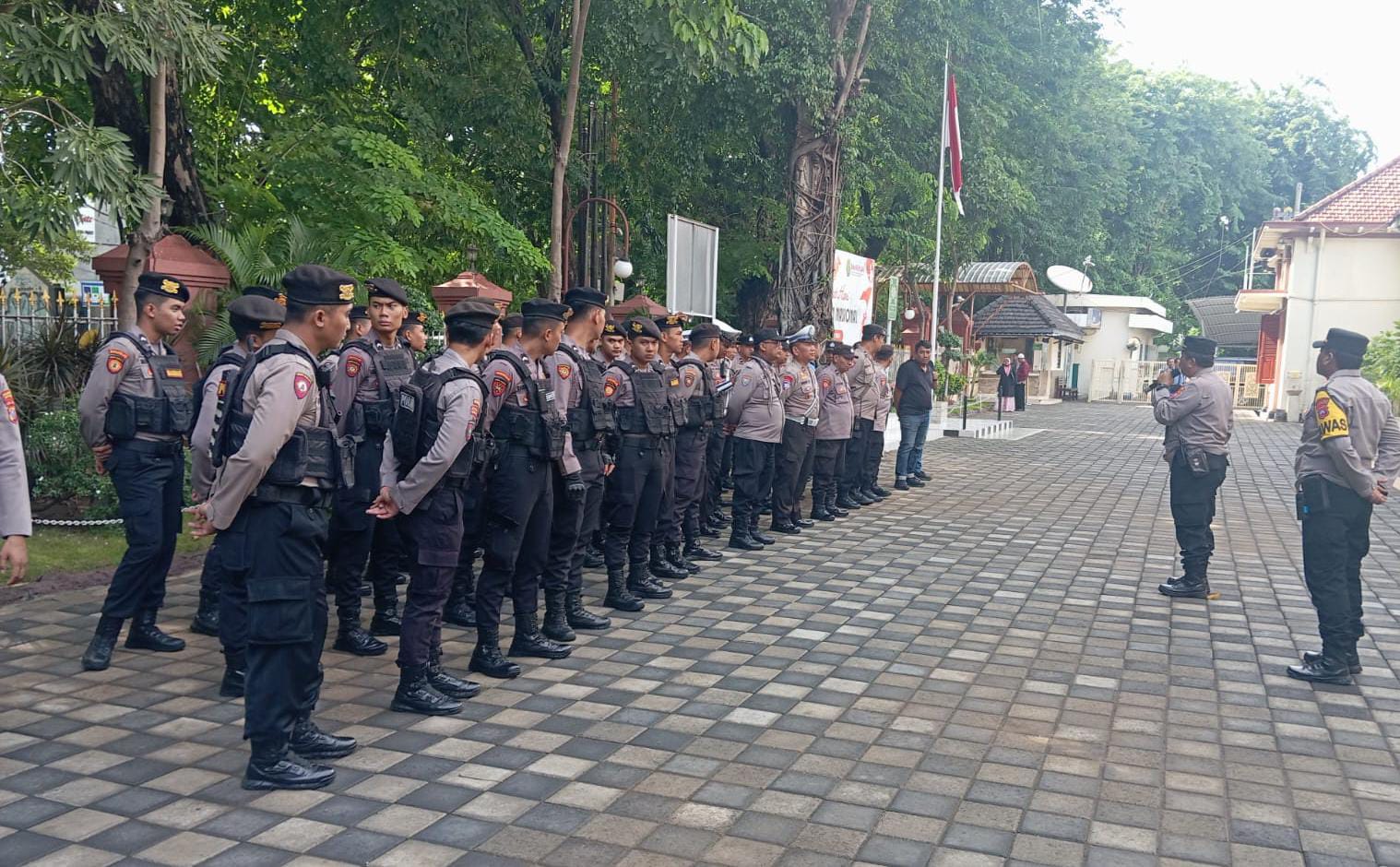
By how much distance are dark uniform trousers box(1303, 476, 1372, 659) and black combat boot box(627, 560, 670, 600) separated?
4037 mm

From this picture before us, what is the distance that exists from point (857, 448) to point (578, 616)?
21.1 feet

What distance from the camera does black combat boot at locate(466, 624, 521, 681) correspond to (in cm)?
585

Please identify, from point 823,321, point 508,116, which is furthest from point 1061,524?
point 508,116

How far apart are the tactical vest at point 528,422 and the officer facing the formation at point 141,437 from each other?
5.63 feet

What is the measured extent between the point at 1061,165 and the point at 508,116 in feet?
67.4

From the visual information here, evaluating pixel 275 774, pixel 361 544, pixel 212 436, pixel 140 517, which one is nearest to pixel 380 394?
pixel 361 544

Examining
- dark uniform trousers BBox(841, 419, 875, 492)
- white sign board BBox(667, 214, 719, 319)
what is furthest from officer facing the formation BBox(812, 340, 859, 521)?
white sign board BBox(667, 214, 719, 319)

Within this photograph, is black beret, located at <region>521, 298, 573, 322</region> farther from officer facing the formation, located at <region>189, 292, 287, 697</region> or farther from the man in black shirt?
the man in black shirt

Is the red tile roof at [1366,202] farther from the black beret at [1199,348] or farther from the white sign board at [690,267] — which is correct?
the black beret at [1199,348]

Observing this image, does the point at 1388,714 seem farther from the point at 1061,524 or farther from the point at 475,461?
the point at 1061,524

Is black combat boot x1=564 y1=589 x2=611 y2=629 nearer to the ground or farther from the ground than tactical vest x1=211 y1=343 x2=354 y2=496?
nearer to the ground

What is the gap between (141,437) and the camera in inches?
228

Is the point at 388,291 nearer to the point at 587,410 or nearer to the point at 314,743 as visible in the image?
Result: the point at 587,410

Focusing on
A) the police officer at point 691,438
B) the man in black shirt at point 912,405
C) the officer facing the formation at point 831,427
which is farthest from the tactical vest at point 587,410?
the man in black shirt at point 912,405
